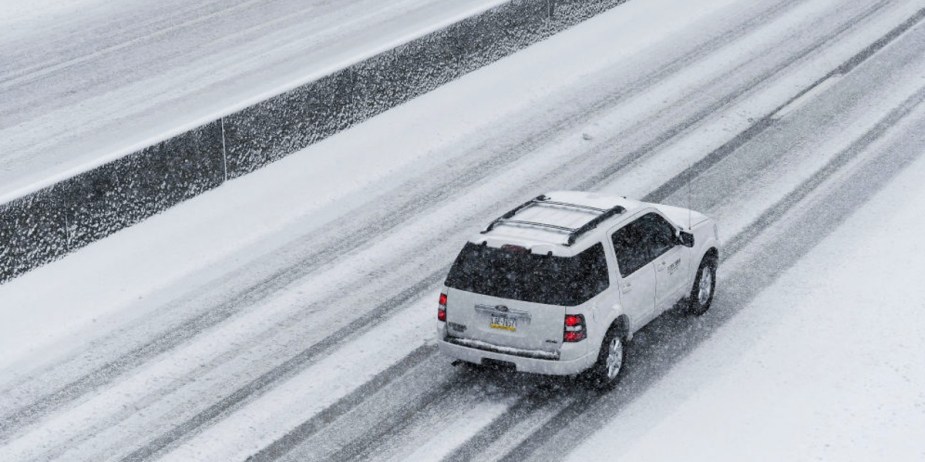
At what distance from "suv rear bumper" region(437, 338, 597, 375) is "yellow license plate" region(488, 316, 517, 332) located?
9.7 inches

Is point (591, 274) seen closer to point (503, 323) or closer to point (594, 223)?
point (594, 223)

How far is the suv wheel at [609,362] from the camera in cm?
1295

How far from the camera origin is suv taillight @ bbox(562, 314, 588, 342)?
12.5 meters

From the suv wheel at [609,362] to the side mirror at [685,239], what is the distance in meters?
1.53

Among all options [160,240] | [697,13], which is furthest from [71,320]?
[697,13]

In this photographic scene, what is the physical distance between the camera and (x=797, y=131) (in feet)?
68.9

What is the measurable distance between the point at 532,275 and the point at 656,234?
1.93 m

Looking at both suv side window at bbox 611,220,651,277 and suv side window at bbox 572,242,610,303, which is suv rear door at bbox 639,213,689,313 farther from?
suv side window at bbox 572,242,610,303

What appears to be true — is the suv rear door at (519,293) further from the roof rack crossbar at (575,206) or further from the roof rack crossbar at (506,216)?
the roof rack crossbar at (575,206)

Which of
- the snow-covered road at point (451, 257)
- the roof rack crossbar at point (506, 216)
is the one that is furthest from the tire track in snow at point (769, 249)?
the roof rack crossbar at point (506, 216)

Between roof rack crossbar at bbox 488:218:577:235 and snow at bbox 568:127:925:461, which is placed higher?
roof rack crossbar at bbox 488:218:577:235

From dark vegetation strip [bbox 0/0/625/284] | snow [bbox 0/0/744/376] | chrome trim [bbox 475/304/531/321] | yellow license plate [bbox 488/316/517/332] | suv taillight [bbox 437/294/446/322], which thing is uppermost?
chrome trim [bbox 475/304/531/321]

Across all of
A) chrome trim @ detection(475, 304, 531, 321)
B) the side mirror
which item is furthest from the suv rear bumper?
the side mirror

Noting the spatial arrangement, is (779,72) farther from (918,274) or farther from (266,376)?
(266,376)
